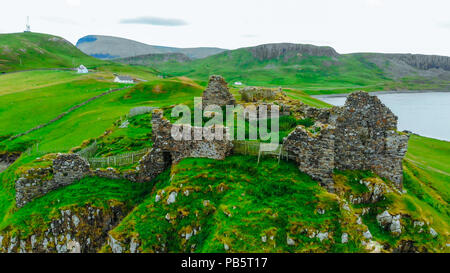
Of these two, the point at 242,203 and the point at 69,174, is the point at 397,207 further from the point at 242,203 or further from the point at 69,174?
the point at 69,174

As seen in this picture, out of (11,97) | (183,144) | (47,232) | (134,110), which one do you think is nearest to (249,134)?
(183,144)

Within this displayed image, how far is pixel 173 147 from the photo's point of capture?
15977 mm

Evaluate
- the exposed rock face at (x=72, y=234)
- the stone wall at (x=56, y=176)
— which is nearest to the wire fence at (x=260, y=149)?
the stone wall at (x=56, y=176)

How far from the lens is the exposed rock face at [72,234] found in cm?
1280

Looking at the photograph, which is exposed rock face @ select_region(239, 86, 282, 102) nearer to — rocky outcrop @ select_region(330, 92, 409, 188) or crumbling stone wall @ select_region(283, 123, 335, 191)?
rocky outcrop @ select_region(330, 92, 409, 188)

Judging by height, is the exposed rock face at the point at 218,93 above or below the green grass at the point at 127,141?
above

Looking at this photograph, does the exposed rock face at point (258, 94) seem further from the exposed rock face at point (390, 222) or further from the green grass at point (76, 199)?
the exposed rock face at point (390, 222)

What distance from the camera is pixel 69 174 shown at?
15.2 m

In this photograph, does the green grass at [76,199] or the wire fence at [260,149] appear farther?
the wire fence at [260,149]

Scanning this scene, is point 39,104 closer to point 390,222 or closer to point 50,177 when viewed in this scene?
point 50,177

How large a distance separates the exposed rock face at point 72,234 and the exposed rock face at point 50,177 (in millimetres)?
2197

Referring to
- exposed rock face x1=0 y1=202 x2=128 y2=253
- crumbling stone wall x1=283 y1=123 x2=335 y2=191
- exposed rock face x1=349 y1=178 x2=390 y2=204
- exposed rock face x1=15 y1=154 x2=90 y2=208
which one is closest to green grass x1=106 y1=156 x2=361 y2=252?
crumbling stone wall x1=283 y1=123 x2=335 y2=191

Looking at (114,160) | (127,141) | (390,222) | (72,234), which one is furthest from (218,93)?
(390,222)

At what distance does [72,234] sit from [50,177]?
3.55m
